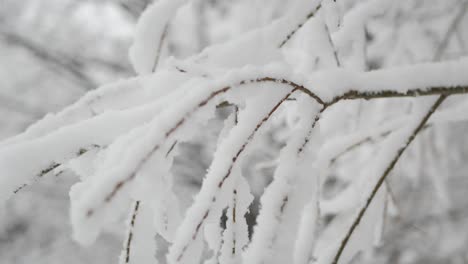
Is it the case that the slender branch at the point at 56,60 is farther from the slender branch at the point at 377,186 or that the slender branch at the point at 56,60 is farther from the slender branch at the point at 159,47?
the slender branch at the point at 377,186

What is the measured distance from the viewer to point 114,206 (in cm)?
37

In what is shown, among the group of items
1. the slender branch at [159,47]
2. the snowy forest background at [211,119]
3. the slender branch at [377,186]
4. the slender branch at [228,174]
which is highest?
the slender branch at [159,47]

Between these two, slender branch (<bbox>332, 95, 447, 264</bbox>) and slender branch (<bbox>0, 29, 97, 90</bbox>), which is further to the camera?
slender branch (<bbox>0, 29, 97, 90</bbox>)

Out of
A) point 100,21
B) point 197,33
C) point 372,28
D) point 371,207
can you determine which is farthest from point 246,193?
point 100,21

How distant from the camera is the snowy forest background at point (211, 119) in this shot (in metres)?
2.19

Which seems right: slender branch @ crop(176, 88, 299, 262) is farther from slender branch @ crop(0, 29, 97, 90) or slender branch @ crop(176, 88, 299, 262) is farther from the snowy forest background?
slender branch @ crop(0, 29, 97, 90)

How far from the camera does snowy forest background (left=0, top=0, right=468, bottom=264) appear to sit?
2193mm

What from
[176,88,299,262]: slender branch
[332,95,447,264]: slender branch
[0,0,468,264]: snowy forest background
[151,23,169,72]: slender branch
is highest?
[151,23,169,72]: slender branch

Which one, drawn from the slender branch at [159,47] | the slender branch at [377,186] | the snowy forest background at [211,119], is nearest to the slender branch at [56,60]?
the snowy forest background at [211,119]

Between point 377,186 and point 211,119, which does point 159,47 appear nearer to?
point 377,186

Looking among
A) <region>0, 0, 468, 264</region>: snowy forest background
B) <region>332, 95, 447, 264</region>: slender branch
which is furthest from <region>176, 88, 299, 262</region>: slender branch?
<region>0, 0, 468, 264</region>: snowy forest background

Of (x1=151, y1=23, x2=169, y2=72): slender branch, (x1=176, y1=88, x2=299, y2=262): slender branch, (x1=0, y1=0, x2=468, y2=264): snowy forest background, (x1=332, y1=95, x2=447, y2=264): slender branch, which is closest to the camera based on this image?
(x1=176, y1=88, x2=299, y2=262): slender branch

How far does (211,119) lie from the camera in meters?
2.12

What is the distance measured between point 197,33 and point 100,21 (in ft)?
3.21
